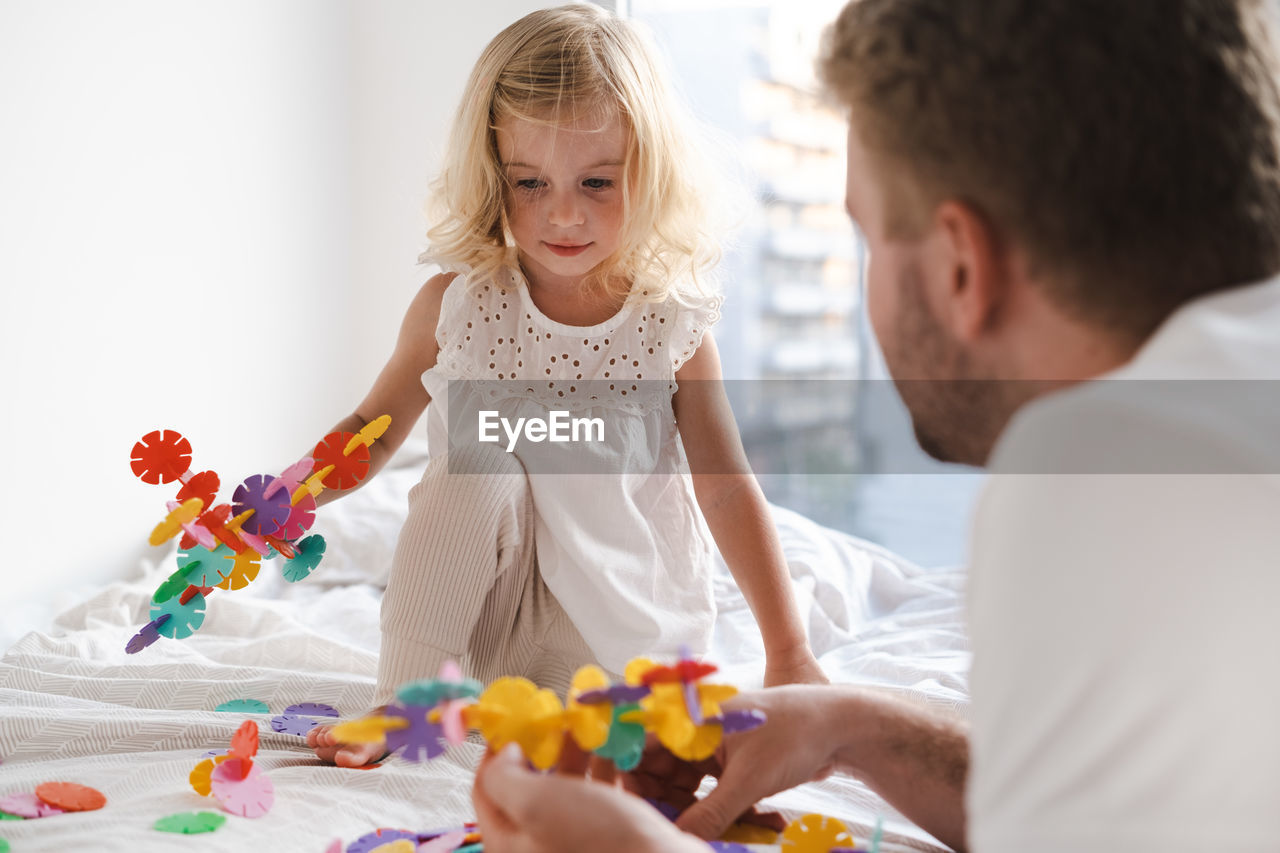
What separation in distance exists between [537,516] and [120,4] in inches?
51.6

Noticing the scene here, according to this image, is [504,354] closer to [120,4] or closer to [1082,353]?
[1082,353]

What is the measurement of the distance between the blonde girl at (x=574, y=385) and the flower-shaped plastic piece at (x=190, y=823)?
294 millimetres

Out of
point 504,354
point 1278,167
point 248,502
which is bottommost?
point 248,502

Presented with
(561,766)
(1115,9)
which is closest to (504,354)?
(561,766)

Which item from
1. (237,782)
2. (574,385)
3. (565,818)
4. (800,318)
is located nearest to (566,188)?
(574,385)

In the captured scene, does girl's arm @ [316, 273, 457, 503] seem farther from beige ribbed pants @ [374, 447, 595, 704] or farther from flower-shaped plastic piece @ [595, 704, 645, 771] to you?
flower-shaped plastic piece @ [595, 704, 645, 771]

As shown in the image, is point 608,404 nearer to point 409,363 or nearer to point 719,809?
point 409,363

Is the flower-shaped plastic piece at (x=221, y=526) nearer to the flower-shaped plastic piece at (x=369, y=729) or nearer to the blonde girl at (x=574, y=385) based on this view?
the blonde girl at (x=574, y=385)

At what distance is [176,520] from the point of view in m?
0.90

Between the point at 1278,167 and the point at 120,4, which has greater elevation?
the point at 120,4

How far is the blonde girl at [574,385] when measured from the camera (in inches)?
48.8

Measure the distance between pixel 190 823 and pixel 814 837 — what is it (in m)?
0.48

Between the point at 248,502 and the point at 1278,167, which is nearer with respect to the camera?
the point at 1278,167

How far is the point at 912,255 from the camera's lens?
2.24 ft
